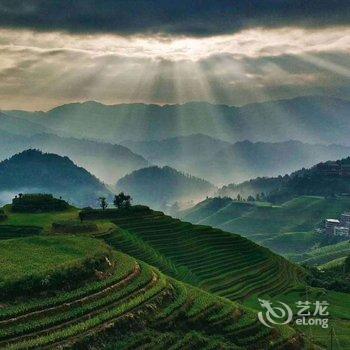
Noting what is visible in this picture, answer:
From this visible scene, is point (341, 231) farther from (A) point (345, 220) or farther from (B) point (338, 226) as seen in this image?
(A) point (345, 220)

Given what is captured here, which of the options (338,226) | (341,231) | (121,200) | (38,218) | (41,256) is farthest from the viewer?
(338,226)

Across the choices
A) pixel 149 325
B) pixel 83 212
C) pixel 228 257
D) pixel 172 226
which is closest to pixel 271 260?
pixel 228 257

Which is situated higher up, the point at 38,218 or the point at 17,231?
the point at 17,231

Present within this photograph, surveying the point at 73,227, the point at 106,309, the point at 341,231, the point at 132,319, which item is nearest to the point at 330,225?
the point at 341,231

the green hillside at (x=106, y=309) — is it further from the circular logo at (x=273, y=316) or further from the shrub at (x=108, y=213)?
the shrub at (x=108, y=213)

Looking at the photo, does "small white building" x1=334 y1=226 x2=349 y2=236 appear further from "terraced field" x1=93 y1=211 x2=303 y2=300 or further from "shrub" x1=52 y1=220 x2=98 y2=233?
"shrub" x1=52 y1=220 x2=98 y2=233
